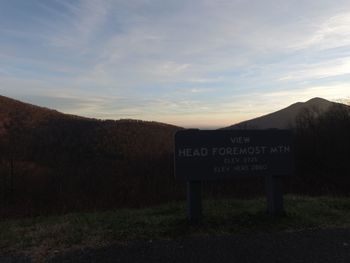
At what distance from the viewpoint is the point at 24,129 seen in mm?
54844

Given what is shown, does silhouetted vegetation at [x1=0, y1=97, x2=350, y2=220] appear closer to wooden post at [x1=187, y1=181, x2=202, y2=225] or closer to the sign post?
wooden post at [x1=187, y1=181, x2=202, y2=225]

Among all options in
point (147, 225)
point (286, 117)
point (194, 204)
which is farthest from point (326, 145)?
point (147, 225)

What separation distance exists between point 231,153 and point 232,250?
2040 millimetres

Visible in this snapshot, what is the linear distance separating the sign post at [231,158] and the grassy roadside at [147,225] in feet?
1.33

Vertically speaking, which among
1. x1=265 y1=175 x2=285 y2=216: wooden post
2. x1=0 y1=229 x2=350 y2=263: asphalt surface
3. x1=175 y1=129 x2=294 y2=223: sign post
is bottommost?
x1=0 y1=229 x2=350 y2=263: asphalt surface

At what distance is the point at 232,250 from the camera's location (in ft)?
17.4

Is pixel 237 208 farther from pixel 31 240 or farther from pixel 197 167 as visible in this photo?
pixel 31 240

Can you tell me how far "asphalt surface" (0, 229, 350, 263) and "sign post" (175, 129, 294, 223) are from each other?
1191mm

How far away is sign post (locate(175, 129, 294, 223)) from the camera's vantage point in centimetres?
679

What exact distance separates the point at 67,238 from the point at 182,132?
2166 millimetres

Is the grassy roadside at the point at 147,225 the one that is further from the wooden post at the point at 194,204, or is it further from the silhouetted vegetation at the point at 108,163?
the silhouetted vegetation at the point at 108,163

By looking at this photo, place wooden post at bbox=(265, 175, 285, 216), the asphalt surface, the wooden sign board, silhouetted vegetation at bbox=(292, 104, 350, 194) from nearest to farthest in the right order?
the asphalt surface → the wooden sign board → wooden post at bbox=(265, 175, 285, 216) → silhouetted vegetation at bbox=(292, 104, 350, 194)

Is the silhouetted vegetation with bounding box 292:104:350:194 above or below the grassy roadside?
above

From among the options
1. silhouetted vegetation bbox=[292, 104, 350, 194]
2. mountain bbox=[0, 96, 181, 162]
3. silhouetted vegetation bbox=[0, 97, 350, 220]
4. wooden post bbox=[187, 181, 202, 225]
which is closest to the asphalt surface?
wooden post bbox=[187, 181, 202, 225]
